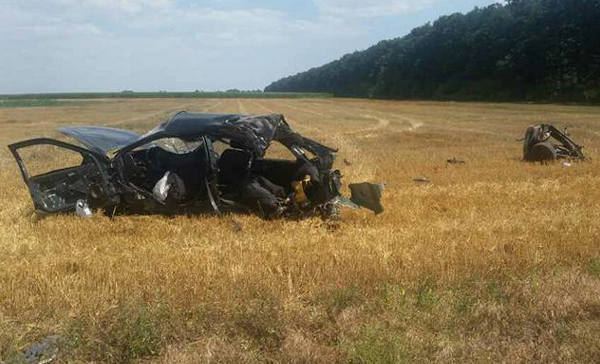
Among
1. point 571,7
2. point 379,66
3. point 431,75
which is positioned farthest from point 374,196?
point 379,66

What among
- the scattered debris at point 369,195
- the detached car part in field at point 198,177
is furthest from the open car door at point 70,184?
the scattered debris at point 369,195

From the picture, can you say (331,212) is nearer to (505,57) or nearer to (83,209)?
(83,209)

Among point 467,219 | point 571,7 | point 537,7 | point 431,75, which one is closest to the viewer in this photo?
point 467,219

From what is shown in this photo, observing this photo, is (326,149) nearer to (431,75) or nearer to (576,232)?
(576,232)

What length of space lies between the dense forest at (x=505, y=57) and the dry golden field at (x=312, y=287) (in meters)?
48.4

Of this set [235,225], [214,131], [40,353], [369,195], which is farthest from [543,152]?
[40,353]

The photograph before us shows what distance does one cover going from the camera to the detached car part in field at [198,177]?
26.7 feet

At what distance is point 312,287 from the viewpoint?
5.07 metres

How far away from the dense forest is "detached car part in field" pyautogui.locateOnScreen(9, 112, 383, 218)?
1870 inches

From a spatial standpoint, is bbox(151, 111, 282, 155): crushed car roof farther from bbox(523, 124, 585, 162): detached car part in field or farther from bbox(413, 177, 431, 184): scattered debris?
bbox(523, 124, 585, 162): detached car part in field

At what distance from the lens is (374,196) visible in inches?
314

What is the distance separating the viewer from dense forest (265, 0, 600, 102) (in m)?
53.8

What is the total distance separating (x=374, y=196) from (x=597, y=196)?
12.8ft

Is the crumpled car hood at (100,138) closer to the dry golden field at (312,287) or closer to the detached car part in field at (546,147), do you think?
the dry golden field at (312,287)
